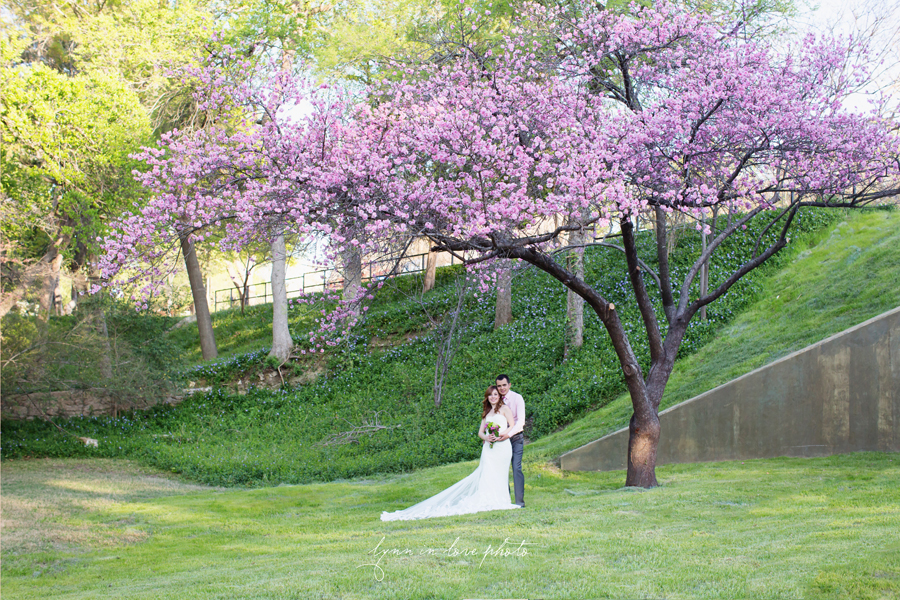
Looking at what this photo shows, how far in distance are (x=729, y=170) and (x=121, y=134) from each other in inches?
553

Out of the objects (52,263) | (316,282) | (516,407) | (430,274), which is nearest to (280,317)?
(430,274)

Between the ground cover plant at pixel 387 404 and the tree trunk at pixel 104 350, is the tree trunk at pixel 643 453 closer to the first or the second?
the ground cover plant at pixel 387 404

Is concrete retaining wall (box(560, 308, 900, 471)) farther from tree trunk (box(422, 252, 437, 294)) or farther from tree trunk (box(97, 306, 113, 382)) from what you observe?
tree trunk (box(422, 252, 437, 294))

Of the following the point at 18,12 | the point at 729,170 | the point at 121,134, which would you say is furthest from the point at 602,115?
the point at 18,12

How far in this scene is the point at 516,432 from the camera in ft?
28.7

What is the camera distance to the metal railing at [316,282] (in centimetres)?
939

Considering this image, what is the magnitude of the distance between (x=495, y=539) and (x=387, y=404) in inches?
440

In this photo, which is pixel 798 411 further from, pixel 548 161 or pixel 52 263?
pixel 52 263

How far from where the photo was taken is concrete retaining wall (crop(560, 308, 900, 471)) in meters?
10.3

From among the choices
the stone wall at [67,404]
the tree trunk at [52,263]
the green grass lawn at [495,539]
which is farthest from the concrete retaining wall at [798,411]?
the tree trunk at [52,263]

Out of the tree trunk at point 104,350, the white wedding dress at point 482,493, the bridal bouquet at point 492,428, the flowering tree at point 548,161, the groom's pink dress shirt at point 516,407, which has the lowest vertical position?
the white wedding dress at point 482,493

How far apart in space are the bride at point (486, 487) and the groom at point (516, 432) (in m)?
0.07

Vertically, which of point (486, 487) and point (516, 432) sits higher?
point (516, 432)

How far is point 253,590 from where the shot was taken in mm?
4977
